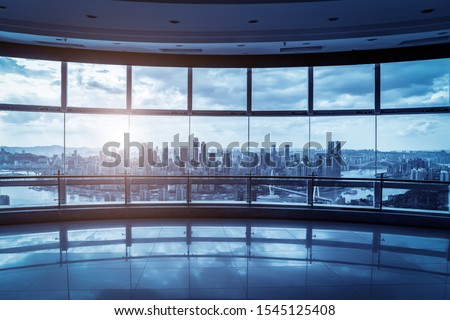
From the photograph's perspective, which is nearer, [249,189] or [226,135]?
[249,189]

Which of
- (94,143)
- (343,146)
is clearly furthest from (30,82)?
(343,146)

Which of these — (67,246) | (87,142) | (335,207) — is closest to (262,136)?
(335,207)

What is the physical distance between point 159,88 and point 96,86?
59.5 inches

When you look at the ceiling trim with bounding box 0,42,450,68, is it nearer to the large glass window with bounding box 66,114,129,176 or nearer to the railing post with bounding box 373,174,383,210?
the large glass window with bounding box 66,114,129,176

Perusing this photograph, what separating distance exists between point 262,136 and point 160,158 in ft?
8.72

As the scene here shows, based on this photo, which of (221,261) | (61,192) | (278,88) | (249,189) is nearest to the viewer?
(221,261)

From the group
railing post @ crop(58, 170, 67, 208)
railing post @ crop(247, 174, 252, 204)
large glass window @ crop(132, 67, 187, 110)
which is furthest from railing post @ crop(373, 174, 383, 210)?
railing post @ crop(58, 170, 67, 208)

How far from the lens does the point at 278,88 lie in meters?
8.30

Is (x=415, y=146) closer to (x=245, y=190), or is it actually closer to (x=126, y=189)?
(x=245, y=190)

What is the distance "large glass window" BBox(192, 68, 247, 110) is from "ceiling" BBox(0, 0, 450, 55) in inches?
34.5

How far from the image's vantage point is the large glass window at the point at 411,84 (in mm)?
7496

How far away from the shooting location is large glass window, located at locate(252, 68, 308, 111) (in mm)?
8227

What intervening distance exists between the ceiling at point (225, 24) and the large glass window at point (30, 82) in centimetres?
68

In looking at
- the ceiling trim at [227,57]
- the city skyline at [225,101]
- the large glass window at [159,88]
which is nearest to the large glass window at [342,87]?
the city skyline at [225,101]
